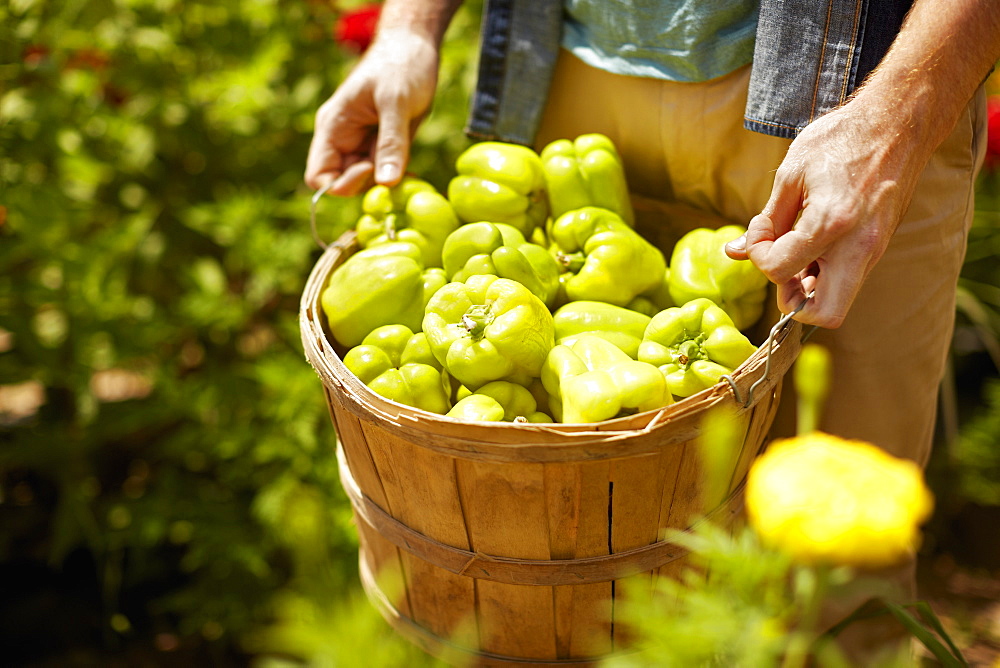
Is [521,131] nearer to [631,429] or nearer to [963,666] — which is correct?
[631,429]

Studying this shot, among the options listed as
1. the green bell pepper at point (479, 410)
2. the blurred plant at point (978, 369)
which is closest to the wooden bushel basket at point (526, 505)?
the green bell pepper at point (479, 410)

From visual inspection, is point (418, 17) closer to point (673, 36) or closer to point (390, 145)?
point (390, 145)

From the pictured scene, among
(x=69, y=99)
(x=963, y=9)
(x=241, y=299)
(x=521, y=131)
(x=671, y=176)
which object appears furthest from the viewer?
(x=241, y=299)

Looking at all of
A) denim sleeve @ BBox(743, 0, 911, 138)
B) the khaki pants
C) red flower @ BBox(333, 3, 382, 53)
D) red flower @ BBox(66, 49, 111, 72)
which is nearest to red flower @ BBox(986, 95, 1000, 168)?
the khaki pants

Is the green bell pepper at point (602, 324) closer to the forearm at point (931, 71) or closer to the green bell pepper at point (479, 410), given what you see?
the green bell pepper at point (479, 410)

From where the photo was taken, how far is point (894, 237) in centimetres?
149

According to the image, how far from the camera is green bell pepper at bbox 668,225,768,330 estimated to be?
1.49 m

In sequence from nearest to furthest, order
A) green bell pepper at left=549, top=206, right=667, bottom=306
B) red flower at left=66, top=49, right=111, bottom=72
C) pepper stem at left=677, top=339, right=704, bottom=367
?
pepper stem at left=677, top=339, right=704, bottom=367 < green bell pepper at left=549, top=206, right=667, bottom=306 < red flower at left=66, top=49, right=111, bottom=72

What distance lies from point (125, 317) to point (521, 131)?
55.3 inches

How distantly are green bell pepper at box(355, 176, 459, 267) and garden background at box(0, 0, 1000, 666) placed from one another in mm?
627

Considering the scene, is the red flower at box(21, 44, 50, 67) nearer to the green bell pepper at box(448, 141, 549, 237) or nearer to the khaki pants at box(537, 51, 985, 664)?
the green bell pepper at box(448, 141, 549, 237)

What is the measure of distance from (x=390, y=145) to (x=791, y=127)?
86cm

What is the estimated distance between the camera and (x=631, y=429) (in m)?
1.14

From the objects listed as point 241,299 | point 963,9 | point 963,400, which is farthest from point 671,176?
point 963,400
